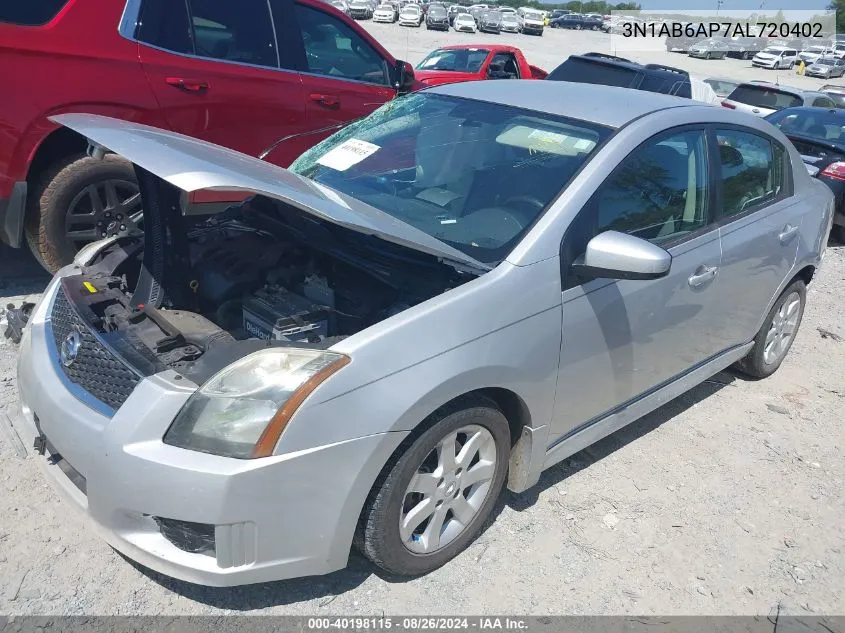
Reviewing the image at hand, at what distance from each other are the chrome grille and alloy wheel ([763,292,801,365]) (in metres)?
3.62

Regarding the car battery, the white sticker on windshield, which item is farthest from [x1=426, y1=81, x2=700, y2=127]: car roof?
the car battery

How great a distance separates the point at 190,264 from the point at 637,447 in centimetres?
237

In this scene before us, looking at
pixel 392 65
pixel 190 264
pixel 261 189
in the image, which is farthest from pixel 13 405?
pixel 392 65

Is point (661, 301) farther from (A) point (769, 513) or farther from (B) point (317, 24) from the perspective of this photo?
(B) point (317, 24)

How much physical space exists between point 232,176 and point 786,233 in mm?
3147

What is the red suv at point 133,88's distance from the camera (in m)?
4.16

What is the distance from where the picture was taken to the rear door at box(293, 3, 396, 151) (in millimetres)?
5438

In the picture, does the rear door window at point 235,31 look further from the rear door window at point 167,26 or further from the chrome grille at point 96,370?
the chrome grille at point 96,370

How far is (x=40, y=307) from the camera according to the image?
9.82 feet

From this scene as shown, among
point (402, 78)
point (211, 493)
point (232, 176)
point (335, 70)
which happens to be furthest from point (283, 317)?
point (402, 78)

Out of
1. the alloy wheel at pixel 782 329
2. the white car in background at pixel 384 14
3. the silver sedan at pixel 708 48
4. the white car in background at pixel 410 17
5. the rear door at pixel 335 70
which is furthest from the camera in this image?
the silver sedan at pixel 708 48

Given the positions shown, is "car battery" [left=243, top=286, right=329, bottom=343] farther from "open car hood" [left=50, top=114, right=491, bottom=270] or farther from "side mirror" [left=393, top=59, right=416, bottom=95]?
"side mirror" [left=393, top=59, right=416, bottom=95]

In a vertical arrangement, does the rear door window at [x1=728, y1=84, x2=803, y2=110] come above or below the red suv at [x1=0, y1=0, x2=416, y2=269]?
below

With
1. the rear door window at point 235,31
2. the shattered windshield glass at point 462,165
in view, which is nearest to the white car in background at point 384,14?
the rear door window at point 235,31
